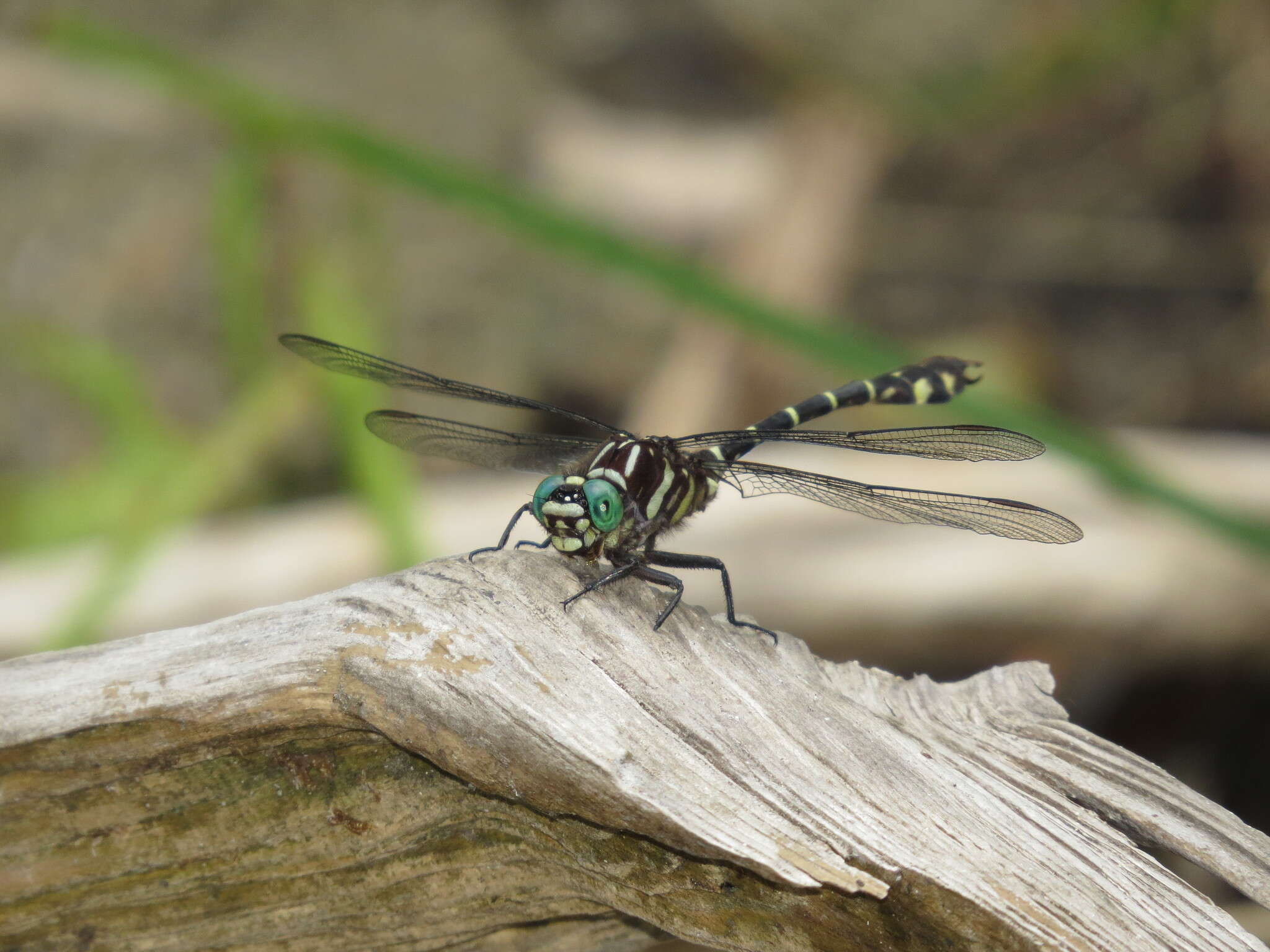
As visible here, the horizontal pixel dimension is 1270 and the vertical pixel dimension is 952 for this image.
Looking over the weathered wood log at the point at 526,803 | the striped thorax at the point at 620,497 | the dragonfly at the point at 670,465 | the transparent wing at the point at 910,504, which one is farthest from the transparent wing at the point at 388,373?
the weathered wood log at the point at 526,803

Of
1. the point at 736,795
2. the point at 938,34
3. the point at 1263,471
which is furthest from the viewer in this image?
the point at 938,34

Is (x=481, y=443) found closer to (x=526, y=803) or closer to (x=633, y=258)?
(x=633, y=258)

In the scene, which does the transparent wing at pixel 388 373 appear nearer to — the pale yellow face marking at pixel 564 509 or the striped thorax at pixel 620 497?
the striped thorax at pixel 620 497

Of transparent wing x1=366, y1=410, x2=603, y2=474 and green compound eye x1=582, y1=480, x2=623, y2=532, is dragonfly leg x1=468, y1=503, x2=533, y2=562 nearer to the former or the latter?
green compound eye x1=582, y1=480, x2=623, y2=532

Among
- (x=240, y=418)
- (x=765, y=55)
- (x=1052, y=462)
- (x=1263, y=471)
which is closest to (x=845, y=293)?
(x=765, y=55)

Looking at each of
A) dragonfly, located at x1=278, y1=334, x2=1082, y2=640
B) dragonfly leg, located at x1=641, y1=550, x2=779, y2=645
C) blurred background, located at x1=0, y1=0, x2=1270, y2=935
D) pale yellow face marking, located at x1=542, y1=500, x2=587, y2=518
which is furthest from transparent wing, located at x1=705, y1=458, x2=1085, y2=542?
blurred background, located at x1=0, y1=0, x2=1270, y2=935

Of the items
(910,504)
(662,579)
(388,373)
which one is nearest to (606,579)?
(662,579)

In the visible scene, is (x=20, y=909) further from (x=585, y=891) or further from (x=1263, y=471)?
(x=1263, y=471)
